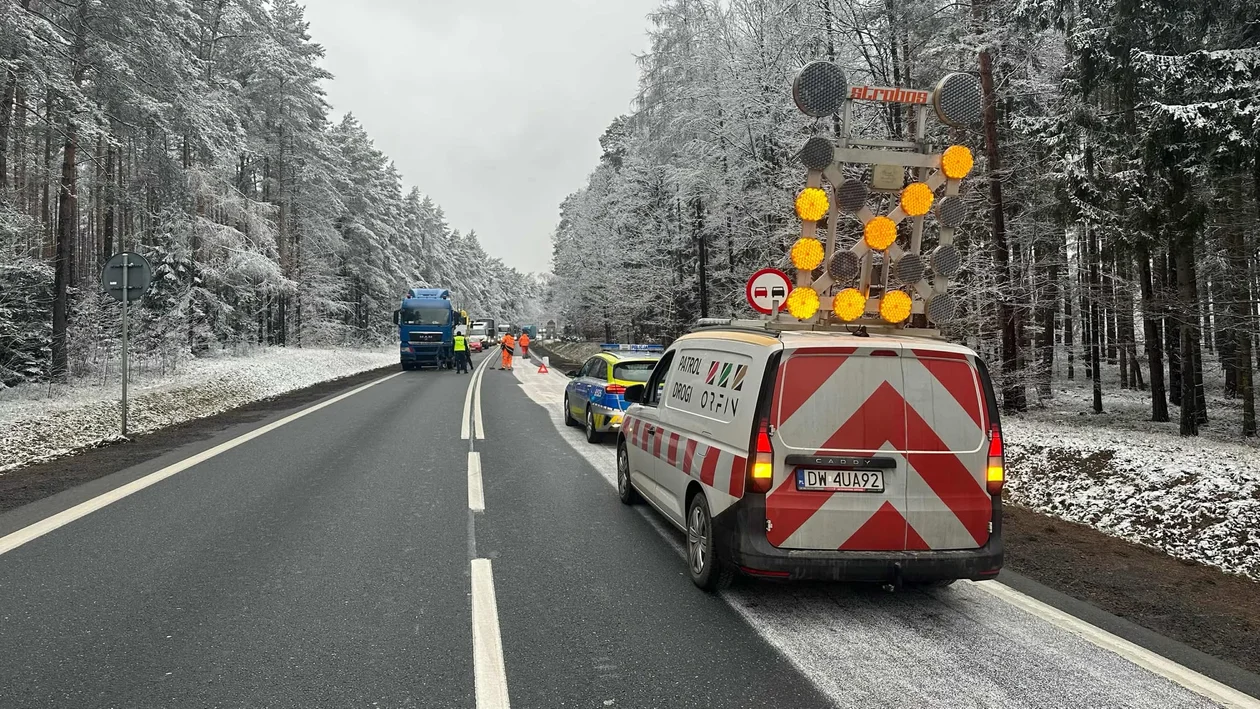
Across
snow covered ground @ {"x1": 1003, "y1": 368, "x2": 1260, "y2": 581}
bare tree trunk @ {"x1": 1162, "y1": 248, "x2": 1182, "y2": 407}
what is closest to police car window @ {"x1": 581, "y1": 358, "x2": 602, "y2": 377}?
snow covered ground @ {"x1": 1003, "y1": 368, "x2": 1260, "y2": 581}

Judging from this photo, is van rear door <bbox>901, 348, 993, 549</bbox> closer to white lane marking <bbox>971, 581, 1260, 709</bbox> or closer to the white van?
the white van

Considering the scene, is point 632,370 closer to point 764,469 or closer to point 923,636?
point 764,469

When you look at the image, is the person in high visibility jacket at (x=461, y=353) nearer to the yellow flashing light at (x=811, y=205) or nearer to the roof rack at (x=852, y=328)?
the yellow flashing light at (x=811, y=205)

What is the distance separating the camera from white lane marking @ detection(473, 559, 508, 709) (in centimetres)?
329

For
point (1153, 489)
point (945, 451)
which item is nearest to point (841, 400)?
point (945, 451)

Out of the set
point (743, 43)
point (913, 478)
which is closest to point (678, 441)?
point (913, 478)

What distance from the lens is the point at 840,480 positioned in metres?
4.39

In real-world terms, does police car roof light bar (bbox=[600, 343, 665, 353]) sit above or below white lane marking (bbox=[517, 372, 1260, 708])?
above

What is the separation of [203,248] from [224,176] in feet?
10.7

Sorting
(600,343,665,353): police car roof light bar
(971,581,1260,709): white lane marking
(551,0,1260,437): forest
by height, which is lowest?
(971,581,1260,709): white lane marking

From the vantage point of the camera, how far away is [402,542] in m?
5.84

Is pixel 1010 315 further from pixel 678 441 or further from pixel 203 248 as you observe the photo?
pixel 203 248

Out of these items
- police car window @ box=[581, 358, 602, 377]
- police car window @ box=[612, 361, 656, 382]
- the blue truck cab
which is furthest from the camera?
the blue truck cab

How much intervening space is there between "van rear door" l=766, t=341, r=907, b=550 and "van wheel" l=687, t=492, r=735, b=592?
→ 52 centimetres
